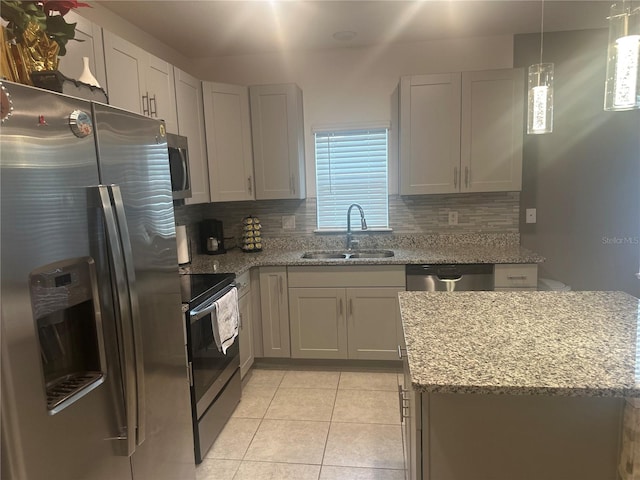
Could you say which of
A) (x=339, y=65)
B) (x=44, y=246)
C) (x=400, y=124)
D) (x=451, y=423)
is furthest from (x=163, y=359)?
(x=339, y=65)

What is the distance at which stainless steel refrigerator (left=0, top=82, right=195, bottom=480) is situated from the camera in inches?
39.0

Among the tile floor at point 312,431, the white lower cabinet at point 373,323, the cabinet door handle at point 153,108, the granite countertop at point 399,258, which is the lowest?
the tile floor at point 312,431

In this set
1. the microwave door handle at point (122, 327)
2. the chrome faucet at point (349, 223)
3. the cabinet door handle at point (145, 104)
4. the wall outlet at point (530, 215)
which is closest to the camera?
the microwave door handle at point (122, 327)

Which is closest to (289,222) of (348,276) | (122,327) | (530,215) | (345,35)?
(348,276)

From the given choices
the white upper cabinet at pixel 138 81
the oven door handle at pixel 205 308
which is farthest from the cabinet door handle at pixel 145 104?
the oven door handle at pixel 205 308

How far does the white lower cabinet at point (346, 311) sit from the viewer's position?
313cm

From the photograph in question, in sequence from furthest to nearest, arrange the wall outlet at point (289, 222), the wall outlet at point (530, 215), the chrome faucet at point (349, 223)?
the wall outlet at point (289, 222), the chrome faucet at point (349, 223), the wall outlet at point (530, 215)

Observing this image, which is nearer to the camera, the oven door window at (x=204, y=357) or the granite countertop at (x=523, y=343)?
the granite countertop at (x=523, y=343)

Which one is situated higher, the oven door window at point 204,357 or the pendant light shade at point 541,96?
the pendant light shade at point 541,96

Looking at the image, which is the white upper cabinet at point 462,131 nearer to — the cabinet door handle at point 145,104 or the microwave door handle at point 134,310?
the cabinet door handle at point 145,104

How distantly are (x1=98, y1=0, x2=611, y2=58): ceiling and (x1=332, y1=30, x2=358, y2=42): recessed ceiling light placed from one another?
0.03m

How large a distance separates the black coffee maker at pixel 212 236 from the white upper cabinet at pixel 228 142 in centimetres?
30

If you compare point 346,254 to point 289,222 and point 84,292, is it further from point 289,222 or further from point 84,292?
point 84,292

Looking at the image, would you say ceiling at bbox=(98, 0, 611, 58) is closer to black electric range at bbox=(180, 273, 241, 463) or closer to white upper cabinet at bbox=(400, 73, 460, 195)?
white upper cabinet at bbox=(400, 73, 460, 195)
